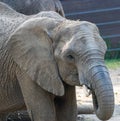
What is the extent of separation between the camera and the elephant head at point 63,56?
4.85 meters

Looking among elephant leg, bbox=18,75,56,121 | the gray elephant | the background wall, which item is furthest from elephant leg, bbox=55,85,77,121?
the background wall

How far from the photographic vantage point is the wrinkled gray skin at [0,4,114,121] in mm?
4922

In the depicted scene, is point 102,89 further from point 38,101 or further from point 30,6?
point 30,6

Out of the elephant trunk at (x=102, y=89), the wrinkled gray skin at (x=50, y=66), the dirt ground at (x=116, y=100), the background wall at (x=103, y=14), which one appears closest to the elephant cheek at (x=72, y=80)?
the wrinkled gray skin at (x=50, y=66)

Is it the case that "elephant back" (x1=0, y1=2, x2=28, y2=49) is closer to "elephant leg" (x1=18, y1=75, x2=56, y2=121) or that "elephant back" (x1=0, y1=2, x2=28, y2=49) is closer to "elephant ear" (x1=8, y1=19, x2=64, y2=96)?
"elephant ear" (x1=8, y1=19, x2=64, y2=96)

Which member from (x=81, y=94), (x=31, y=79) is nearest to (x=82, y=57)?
(x=31, y=79)

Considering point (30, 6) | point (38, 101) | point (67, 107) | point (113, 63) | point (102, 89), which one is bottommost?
point (113, 63)

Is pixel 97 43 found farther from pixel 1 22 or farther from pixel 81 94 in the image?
pixel 81 94

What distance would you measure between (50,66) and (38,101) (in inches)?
14.4

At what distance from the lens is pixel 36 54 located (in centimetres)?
548

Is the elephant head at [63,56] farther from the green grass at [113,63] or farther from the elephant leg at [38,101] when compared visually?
the green grass at [113,63]

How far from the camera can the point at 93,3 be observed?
47.5ft

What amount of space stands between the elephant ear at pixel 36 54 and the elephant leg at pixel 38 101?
0.10 metres

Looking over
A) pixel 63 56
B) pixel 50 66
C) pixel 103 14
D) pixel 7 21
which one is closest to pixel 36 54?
pixel 50 66
